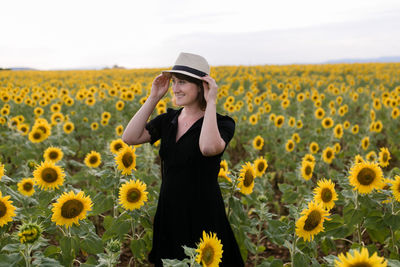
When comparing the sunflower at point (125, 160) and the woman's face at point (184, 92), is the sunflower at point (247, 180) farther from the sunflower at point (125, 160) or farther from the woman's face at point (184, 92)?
the sunflower at point (125, 160)

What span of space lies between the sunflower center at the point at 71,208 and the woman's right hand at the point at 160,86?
961mm

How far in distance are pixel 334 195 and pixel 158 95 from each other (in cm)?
151

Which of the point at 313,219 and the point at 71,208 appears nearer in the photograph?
the point at 313,219

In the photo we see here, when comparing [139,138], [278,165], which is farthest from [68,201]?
[278,165]

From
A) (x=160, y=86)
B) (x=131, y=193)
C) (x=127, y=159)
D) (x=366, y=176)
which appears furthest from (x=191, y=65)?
(x=366, y=176)

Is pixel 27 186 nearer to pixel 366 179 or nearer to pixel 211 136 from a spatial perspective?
pixel 211 136

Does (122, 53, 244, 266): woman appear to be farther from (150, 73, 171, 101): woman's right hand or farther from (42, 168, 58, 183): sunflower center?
(42, 168, 58, 183): sunflower center

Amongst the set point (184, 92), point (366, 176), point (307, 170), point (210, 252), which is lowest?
point (307, 170)

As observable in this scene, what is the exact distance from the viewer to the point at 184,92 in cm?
224

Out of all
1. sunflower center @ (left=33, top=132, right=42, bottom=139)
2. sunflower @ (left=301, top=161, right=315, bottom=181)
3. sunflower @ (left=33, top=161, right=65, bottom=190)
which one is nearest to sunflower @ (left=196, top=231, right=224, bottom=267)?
sunflower @ (left=33, top=161, right=65, bottom=190)

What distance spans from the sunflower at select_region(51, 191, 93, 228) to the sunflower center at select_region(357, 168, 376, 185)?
1874mm

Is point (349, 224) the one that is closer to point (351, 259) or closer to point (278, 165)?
point (351, 259)

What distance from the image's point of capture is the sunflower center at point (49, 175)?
259cm

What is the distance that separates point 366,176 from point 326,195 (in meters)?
0.30
